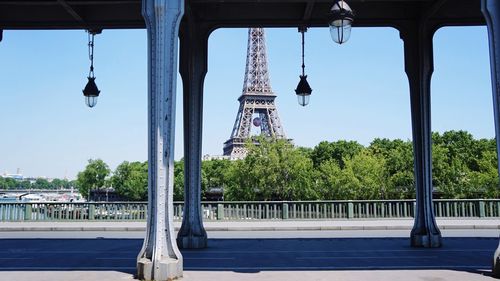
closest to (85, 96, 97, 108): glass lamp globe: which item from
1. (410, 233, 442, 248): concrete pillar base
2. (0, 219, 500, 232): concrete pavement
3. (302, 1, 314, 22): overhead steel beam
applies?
(302, 1, 314, 22): overhead steel beam

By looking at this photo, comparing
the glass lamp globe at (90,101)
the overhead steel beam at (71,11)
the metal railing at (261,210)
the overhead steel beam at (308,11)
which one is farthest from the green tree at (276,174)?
the overhead steel beam at (71,11)

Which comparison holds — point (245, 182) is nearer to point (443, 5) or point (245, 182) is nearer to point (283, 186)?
point (283, 186)

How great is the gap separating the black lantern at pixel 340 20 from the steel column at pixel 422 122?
23.6 feet

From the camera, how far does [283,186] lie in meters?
48.0

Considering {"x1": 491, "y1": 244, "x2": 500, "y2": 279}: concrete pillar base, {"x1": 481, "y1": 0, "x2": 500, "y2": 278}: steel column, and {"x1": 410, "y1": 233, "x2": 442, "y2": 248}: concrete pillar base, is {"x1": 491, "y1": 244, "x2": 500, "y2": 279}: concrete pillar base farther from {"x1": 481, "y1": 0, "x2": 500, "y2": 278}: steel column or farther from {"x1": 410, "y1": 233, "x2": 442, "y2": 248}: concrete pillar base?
{"x1": 410, "y1": 233, "x2": 442, "y2": 248}: concrete pillar base

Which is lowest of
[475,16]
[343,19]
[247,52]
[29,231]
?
[29,231]

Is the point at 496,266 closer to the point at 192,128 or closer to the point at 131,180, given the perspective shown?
the point at 192,128

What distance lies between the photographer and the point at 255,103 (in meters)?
91.4

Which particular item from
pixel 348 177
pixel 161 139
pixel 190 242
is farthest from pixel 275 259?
pixel 348 177

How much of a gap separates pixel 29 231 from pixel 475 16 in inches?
762

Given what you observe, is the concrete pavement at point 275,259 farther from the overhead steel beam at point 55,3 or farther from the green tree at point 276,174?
the green tree at point 276,174

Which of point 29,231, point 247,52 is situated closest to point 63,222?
point 29,231

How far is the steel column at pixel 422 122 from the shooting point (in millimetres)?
13648

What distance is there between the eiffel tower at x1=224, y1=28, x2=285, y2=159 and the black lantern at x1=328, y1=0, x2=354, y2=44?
77898 mm
